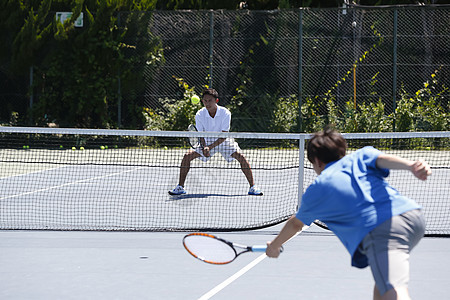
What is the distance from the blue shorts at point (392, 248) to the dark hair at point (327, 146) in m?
0.32

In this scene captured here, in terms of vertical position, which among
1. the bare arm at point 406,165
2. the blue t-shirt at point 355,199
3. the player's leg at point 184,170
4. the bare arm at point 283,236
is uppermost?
the bare arm at point 406,165

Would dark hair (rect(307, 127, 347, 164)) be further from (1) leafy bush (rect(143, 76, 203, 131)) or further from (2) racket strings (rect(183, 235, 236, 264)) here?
(1) leafy bush (rect(143, 76, 203, 131))

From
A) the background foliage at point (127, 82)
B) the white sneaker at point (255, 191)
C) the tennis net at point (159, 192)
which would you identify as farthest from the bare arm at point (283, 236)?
the background foliage at point (127, 82)

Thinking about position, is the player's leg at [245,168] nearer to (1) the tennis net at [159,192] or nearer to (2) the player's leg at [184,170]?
(1) the tennis net at [159,192]

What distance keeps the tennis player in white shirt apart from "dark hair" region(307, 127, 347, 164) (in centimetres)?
459

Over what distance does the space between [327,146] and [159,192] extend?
216 inches

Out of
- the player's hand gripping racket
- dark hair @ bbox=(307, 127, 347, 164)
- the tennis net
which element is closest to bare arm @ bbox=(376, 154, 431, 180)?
dark hair @ bbox=(307, 127, 347, 164)

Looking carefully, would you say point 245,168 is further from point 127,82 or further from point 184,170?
point 127,82

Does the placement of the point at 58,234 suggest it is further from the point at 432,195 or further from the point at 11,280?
the point at 432,195

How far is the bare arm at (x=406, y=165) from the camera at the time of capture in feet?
7.91

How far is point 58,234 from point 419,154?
7682mm

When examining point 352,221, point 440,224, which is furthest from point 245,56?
point 352,221

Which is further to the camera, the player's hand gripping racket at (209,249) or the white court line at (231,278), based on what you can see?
the white court line at (231,278)

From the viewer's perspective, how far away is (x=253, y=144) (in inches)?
532
